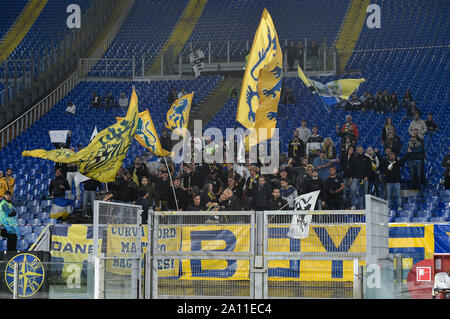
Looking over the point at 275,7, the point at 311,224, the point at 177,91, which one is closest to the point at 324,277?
the point at 311,224

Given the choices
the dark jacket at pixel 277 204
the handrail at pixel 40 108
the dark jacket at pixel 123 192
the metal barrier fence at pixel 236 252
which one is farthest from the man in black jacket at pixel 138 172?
the handrail at pixel 40 108

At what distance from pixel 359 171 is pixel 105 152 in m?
5.30

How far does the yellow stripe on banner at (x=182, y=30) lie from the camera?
28.2m

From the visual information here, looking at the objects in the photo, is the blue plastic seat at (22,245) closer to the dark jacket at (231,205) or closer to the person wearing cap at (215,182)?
the person wearing cap at (215,182)

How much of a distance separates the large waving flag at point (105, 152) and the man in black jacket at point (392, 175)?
5.54m

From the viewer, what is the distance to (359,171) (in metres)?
15.0

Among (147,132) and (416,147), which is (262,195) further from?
(416,147)

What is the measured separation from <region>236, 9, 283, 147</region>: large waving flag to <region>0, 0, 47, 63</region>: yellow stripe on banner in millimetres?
17901

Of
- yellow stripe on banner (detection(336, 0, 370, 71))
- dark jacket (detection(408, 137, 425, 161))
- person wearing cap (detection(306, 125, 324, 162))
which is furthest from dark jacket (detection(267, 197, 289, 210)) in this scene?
yellow stripe on banner (detection(336, 0, 370, 71))

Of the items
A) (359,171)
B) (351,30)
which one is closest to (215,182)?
(359,171)

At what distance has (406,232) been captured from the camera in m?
13.5

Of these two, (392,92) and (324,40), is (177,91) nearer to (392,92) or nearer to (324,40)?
(324,40)

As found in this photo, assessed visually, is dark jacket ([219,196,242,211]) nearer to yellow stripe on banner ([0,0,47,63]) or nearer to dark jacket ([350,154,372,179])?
dark jacket ([350,154,372,179])

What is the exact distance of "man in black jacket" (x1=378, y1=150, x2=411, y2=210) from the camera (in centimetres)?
1533
